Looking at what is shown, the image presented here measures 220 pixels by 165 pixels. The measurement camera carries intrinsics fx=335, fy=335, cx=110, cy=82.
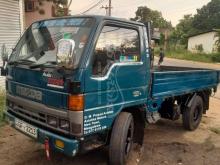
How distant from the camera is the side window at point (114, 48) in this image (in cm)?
436

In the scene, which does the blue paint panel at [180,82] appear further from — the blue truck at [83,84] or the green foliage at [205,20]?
the green foliage at [205,20]

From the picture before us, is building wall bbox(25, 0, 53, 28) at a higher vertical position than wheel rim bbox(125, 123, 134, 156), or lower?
higher

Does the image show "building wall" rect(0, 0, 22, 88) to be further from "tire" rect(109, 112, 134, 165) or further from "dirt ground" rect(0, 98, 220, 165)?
"tire" rect(109, 112, 134, 165)

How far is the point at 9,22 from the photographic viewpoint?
35.0ft

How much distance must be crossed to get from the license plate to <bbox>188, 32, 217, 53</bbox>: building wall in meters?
41.0

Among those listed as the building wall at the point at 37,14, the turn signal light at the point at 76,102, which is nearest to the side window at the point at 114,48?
the turn signal light at the point at 76,102

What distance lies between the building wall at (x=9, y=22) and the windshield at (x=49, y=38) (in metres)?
5.20

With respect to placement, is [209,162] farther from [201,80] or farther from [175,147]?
[201,80]

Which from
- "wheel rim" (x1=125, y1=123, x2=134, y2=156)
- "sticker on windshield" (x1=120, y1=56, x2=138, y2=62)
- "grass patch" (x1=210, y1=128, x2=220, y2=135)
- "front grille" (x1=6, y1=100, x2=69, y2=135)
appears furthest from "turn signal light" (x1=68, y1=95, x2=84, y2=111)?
"grass patch" (x1=210, y1=128, x2=220, y2=135)

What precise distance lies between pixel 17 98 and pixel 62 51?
1.43 metres

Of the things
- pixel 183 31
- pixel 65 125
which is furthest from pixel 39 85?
pixel 183 31

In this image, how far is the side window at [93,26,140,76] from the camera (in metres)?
4.36

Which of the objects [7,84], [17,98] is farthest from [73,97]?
[7,84]

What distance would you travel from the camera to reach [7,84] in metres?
5.17
